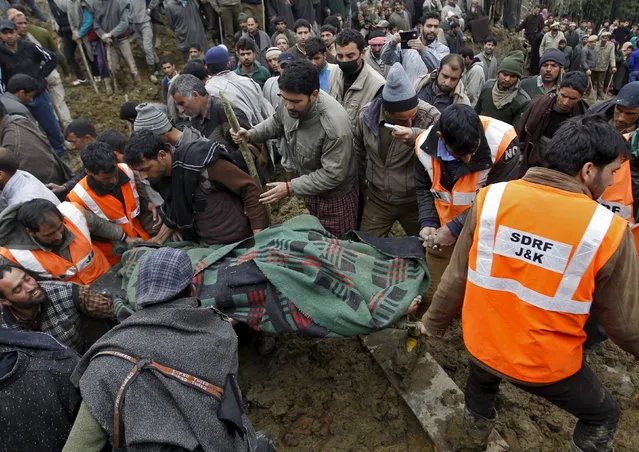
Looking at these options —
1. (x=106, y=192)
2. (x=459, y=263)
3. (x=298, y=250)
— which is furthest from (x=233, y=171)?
(x=459, y=263)

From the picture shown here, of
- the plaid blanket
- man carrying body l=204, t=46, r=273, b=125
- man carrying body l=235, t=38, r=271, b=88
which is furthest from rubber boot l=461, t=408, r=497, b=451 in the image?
man carrying body l=235, t=38, r=271, b=88

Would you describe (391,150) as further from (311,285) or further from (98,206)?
(98,206)

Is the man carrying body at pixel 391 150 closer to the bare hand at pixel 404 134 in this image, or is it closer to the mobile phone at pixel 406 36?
the bare hand at pixel 404 134

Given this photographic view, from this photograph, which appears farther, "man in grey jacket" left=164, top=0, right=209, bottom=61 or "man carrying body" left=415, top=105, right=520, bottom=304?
"man in grey jacket" left=164, top=0, right=209, bottom=61

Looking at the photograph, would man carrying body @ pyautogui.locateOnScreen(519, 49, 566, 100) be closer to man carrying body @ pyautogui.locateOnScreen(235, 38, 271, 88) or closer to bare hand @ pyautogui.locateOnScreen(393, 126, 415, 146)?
bare hand @ pyautogui.locateOnScreen(393, 126, 415, 146)

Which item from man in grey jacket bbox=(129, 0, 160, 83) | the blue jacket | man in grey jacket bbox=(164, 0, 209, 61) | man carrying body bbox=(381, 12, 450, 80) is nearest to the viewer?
man carrying body bbox=(381, 12, 450, 80)

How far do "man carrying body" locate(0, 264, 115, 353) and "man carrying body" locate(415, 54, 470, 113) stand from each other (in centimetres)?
322

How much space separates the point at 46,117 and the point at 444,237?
5.51 m

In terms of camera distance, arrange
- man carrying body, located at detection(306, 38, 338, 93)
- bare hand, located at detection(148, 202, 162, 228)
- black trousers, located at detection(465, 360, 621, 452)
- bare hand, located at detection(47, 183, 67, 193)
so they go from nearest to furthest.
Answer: black trousers, located at detection(465, 360, 621, 452)
bare hand, located at detection(148, 202, 162, 228)
bare hand, located at detection(47, 183, 67, 193)
man carrying body, located at detection(306, 38, 338, 93)

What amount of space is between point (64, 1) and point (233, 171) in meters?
7.03

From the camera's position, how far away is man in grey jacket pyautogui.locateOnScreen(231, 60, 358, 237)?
9.73ft

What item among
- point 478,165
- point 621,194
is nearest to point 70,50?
point 478,165

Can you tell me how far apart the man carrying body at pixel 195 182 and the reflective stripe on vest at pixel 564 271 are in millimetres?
1620

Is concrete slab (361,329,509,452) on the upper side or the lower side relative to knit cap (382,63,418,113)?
lower
